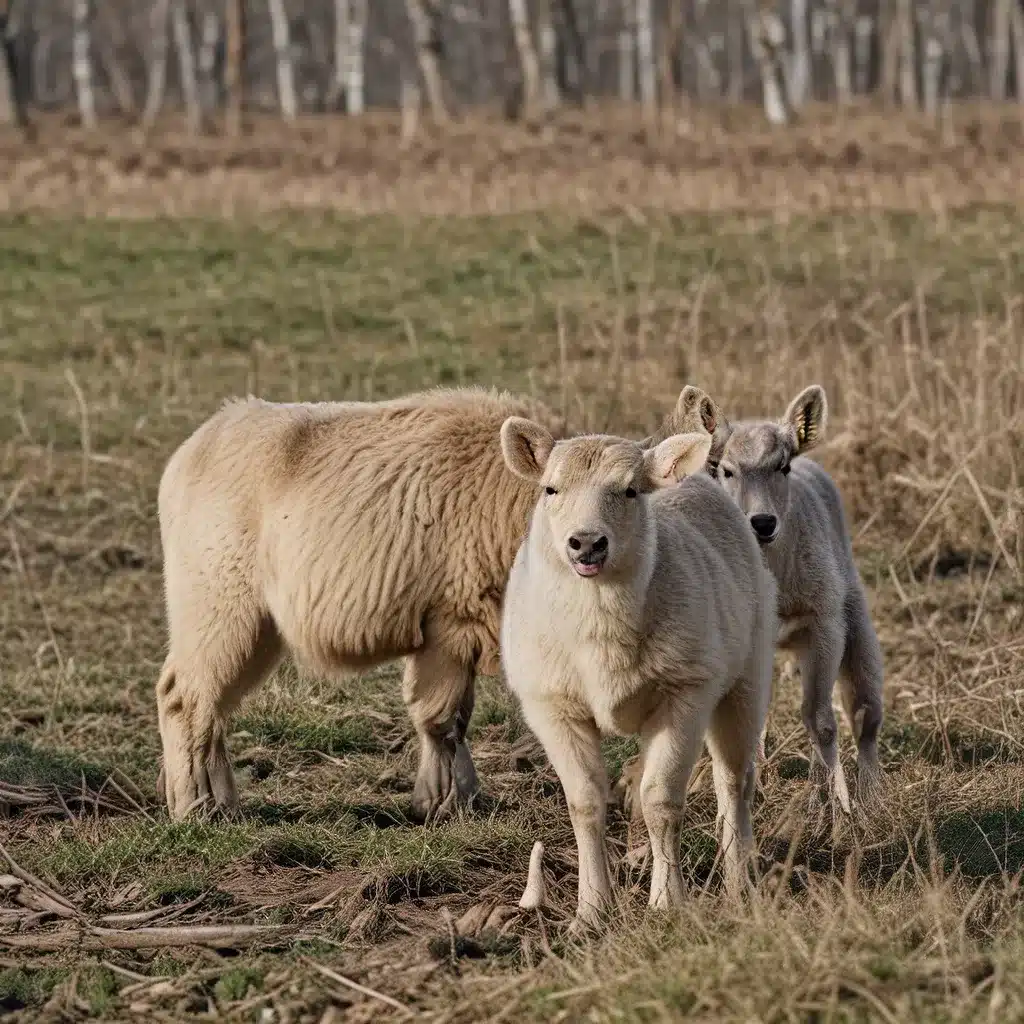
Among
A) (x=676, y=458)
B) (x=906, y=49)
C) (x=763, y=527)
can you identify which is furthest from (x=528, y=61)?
(x=676, y=458)

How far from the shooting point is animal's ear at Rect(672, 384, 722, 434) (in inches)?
239

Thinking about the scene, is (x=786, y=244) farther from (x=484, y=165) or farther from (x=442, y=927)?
(x=442, y=927)

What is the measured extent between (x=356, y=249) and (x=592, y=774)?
1567cm

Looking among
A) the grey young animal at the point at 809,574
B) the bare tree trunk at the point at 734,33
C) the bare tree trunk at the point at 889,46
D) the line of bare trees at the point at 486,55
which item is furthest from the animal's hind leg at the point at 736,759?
the bare tree trunk at the point at 734,33

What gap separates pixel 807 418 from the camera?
22.2ft

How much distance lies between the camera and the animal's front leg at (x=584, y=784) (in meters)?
5.23

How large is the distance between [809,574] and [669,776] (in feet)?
5.74

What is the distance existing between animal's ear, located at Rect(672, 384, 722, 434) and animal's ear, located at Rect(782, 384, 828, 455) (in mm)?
586

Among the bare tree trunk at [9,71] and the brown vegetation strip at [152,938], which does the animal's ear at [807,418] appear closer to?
the brown vegetation strip at [152,938]

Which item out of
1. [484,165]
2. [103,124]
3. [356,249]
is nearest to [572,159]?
[484,165]

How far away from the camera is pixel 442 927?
17.6 feet

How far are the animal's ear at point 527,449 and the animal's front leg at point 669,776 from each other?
2.68 feet

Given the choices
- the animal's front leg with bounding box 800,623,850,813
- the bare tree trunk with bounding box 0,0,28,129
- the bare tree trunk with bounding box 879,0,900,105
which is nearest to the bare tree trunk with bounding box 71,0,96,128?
the bare tree trunk with bounding box 0,0,28,129

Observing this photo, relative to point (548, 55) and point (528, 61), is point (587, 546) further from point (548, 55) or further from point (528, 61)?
point (548, 55)
